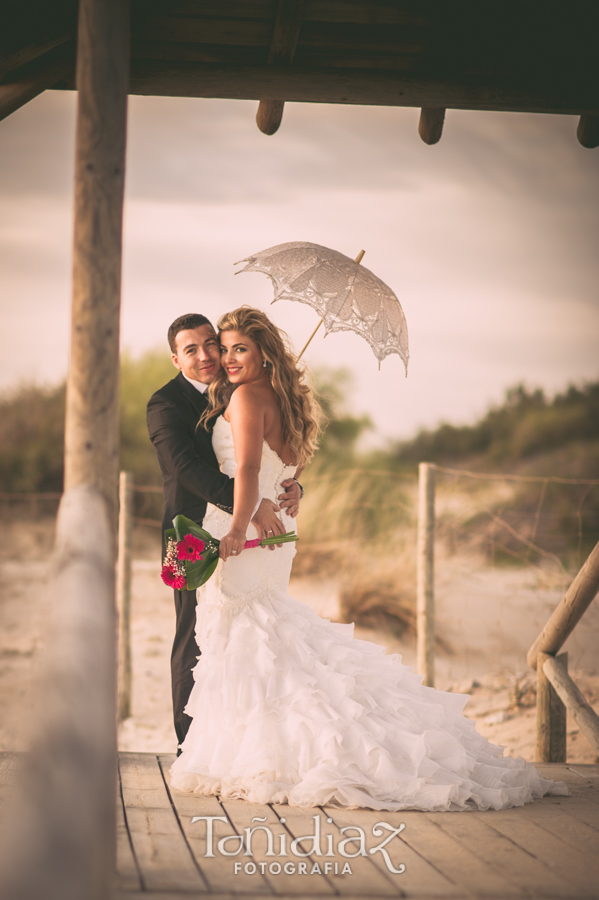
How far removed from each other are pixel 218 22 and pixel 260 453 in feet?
5.43

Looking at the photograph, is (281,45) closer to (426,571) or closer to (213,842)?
(213,842)

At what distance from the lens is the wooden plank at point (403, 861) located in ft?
6.73

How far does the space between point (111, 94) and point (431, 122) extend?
1775mm

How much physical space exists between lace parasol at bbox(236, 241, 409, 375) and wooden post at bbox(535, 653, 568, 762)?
1.91 meters

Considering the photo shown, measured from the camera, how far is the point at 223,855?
88.0 inches

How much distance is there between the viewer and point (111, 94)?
206 cm

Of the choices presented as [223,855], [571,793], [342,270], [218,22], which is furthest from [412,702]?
[218,22]

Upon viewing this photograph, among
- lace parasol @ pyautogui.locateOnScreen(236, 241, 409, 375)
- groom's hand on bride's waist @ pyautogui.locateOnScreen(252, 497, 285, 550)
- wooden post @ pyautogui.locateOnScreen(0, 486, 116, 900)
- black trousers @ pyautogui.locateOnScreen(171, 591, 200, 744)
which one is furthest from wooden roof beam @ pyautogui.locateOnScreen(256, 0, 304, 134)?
black trousers @ pyautogui.locateOnScreen(171, 591, 200, 744)

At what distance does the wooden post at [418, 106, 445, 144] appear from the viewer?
3.34 meters

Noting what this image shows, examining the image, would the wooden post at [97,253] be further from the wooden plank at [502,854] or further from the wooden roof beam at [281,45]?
the wooden plank at [502,854]

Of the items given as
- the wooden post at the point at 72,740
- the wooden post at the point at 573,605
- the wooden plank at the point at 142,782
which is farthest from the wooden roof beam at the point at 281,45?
the wooden plank at the point at 142,782

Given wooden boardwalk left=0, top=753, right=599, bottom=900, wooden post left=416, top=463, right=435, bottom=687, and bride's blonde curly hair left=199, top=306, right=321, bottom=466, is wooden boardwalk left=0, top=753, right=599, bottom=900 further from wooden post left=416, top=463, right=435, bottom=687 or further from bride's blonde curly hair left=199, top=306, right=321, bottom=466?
wooden post left=416, top=463, right=435, bottom=687

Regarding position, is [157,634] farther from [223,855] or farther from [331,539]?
[223,855]

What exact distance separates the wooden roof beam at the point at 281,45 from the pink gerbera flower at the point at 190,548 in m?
1.82
